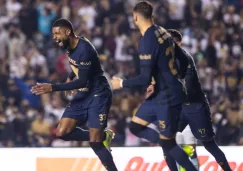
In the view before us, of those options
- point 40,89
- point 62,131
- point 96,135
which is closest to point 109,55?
point 62,131

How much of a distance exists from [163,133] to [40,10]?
951 cm

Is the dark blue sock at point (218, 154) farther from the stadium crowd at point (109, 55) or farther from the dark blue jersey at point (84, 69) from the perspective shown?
the stadium crowd at point (109, 55)

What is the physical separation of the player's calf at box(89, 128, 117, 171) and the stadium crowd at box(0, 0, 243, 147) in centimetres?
452

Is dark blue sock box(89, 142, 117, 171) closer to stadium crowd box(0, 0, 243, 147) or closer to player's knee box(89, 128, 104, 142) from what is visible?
player's knee box(89, 128, 104, 142)

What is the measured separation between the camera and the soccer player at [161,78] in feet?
33.5

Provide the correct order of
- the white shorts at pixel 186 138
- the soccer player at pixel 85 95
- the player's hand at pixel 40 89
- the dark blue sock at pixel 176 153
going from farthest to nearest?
the white shorts at pixel 186 138
the soccer player at pixel 85 95
the player's hand at pixel 40 89
the dark blue sock at pixel 176 153

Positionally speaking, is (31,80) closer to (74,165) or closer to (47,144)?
(47,144)

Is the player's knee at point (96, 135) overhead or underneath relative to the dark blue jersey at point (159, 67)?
underneath

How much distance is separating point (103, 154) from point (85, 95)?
75 cm

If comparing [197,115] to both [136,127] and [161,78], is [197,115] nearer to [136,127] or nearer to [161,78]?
[136,127]

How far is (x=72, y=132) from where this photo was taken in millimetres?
11602

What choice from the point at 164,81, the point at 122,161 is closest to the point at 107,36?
the point at 122,161

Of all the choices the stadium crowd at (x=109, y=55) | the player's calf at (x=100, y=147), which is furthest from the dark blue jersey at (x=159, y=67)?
the stadium crowd at (x=109, y=55)

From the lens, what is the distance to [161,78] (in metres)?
10.5
